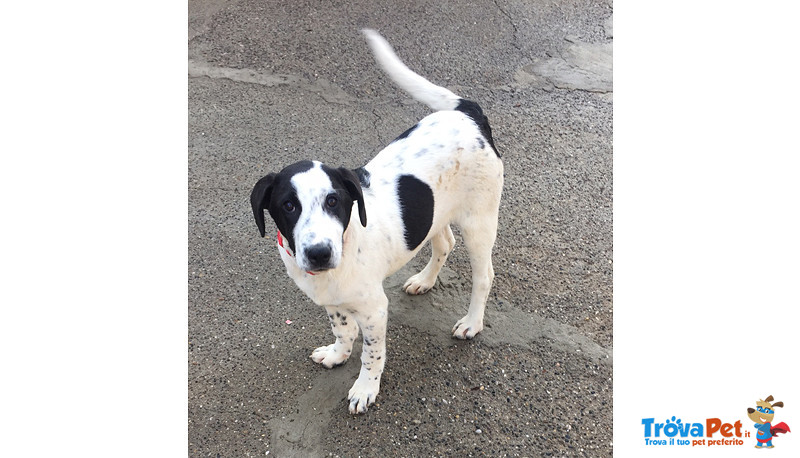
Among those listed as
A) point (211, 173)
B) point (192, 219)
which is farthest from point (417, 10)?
point (192, 219)

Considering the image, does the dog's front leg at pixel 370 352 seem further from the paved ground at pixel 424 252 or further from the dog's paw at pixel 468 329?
the dog's paw at pixel 468 329

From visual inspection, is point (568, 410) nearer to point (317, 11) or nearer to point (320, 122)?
point (320, 122)

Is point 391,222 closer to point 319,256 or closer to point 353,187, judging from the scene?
point 353,187

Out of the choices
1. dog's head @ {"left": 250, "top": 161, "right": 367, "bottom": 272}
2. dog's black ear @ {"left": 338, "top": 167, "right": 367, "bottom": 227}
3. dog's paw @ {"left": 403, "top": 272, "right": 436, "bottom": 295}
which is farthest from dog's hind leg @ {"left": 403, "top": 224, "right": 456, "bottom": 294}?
dog's head @ {"left": 250, "top": 161, "right": 367, "bottom": 272}

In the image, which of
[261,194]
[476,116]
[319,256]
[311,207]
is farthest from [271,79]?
[319,256]
